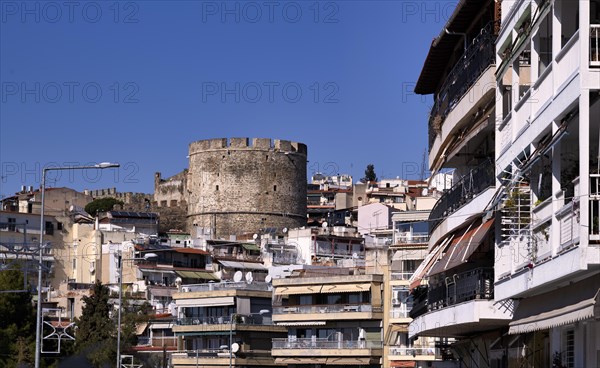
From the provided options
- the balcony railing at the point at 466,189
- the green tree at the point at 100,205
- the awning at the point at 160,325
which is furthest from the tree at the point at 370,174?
the balcony railing at the point at 466,189

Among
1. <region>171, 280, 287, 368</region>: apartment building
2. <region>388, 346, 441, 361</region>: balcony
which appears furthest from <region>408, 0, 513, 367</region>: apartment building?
<region>171, 280, 287, 368</region>: apartment building

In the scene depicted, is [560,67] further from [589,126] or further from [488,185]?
[488,185]

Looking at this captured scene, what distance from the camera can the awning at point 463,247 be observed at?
2225cm

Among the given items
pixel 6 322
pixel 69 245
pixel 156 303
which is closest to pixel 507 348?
pixel 6 322

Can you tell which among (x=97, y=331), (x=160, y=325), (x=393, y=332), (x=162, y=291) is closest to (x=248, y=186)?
(x=162, y=291)

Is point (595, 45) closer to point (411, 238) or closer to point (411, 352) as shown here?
point (411, 352)

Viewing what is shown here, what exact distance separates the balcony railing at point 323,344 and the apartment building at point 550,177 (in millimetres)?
39742

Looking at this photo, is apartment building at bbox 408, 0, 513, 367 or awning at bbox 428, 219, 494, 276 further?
apartment building at bbox 408, 0, 513, 367

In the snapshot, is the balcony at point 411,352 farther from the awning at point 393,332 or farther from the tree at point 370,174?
the tree at point 370,174

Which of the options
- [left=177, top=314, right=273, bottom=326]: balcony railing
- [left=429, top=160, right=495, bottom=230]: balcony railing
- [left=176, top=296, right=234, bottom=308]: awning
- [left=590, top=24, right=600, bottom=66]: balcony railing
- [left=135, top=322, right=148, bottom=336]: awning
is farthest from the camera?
[left=135, top=322, right=148, bottom=336]: awning

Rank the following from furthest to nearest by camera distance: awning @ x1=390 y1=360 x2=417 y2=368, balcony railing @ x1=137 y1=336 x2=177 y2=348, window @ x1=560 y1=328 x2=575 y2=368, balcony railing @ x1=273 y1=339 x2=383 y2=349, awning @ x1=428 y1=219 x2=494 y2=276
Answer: balcony railing @ x1=137 y1=336 x2=177 y2=348, balcony railing @ x1=273 y1=339 x2=383 y2=349, awning @ x1=390 y1=360 x2=417 y2=368, awning @ x1=428 y1=219 x2=494 y2=276, window @ x1=560 y1=328 x2=575 y2=368

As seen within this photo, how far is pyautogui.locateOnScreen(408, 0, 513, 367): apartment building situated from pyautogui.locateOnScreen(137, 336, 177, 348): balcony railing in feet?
161

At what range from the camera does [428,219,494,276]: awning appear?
22250mm

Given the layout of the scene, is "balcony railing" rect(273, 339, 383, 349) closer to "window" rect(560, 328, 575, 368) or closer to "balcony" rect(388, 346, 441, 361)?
"balcony" rect(388, 346, 441, 361)
